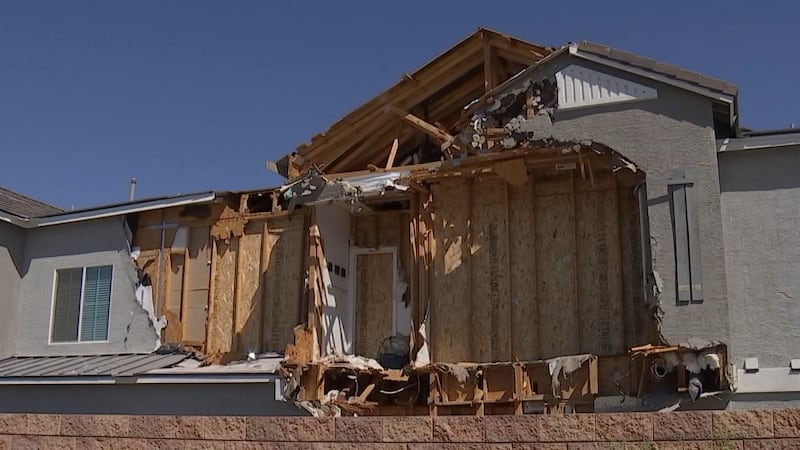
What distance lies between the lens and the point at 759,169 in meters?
14.7

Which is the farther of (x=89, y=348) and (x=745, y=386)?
(x=89, y=348)

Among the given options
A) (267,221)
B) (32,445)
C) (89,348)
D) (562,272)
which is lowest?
(32,445)

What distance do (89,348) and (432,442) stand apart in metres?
13.1

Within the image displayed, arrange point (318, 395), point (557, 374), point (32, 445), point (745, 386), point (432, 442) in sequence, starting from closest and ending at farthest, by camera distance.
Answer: point (432, 442) → point (32, 445) → point (745, 386) → point (557, 374) → point (318, 395)

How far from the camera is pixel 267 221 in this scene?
19.3 metres

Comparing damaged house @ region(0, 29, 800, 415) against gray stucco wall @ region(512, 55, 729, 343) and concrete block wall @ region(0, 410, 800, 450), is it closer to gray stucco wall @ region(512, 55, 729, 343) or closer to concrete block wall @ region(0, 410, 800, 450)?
gray stucco wall @ region(512, 55, 729, 343)

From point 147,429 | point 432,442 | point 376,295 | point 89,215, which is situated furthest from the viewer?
point 89,215

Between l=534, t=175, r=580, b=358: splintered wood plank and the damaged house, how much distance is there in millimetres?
40

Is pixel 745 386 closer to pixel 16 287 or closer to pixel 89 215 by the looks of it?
pixel 89 215

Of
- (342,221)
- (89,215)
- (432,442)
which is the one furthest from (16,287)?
(432,442)

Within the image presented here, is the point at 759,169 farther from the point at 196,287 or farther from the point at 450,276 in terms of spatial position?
the point at 196,287

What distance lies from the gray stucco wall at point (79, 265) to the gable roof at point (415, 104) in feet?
14.6

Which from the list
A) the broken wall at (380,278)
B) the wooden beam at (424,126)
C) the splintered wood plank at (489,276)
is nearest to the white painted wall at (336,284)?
the broken wall at (380,278)

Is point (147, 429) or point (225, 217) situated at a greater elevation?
point (225, 217)
